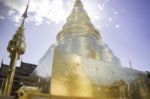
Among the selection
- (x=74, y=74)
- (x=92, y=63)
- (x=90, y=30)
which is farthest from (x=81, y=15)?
(x=74, y=74)

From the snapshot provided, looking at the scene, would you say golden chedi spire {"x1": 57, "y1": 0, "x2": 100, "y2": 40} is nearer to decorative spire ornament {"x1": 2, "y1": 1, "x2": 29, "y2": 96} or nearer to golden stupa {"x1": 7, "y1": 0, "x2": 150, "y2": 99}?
golden stupa {"x1": 7, "y1": 0, "x2": 150, "y2": 99}

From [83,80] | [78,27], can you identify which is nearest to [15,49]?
[83,80]

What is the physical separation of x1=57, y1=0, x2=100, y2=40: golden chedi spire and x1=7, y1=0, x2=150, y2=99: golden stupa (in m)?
1.88

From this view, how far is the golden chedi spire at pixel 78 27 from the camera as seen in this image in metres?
17.7

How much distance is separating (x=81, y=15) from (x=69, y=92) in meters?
12.4

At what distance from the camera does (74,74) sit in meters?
10.4

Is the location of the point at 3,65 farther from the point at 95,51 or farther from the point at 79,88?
the point at 79,88

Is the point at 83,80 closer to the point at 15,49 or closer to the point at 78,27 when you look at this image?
the point at 15,49

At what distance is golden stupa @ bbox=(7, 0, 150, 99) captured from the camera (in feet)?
30.2

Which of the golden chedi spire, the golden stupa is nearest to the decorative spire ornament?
the golden stupa

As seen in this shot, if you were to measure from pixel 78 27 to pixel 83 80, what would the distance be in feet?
28.3

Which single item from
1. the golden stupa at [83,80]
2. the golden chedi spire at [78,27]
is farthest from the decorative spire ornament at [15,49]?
the golden chedi spire at [78,27]

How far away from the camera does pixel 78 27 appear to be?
59.3 feet

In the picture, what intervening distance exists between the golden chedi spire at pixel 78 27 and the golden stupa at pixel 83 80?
1876 millimetres
